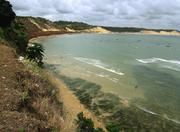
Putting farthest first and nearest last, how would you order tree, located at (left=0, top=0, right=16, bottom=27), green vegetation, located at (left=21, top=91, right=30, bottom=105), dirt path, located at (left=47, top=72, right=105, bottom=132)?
tree, located at (left=0, top=0, right=16, bottom=27) → dirt path, located at (left=47, top=72, right=105, bottom=132) → green vegetation, located at (left=21, top=91, right=30, bottom=105)

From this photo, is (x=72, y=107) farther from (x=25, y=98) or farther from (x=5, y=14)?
(x=5, y=14)

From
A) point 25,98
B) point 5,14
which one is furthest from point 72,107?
point 5,14

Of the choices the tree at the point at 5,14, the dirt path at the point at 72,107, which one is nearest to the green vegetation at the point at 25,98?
the dirt path at the point at 72,107

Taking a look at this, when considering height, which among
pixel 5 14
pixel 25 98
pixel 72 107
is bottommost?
pixel 72 107

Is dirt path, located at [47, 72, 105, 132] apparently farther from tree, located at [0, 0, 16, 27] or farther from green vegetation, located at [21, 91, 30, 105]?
tree, located at [0, 0, 16, 27]

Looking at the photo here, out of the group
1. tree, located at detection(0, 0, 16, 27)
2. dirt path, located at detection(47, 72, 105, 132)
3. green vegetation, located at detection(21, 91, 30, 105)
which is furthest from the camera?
tree, located at detection(0, 0, 16, 27)

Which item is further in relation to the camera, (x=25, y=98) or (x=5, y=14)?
(x=5, y=14)

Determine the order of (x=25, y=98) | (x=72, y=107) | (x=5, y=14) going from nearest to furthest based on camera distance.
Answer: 1. (x=25, y=98)
2. (x=72, y=107)
3. (x=5, y=14)

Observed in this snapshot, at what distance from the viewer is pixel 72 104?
902 inches

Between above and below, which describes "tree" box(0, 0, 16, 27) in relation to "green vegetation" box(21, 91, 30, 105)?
above

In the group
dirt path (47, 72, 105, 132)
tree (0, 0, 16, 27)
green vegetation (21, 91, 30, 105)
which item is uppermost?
tree (0, 0, 16, 27)

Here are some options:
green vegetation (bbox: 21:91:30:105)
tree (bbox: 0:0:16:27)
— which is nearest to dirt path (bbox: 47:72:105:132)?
green vegetation (bbox: 21:91:30:105)

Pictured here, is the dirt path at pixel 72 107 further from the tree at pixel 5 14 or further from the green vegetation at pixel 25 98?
the tree at pixel 5 14

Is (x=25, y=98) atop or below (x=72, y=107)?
atop
